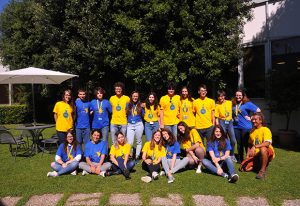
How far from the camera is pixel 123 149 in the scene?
21.4 ft

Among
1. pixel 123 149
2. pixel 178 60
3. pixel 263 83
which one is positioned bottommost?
pixel 123 149

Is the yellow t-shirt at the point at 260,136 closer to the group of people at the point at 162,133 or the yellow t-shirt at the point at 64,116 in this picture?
the group of people at the point at 162,133

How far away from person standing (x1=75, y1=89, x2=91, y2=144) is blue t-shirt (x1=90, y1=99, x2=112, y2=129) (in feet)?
0.48

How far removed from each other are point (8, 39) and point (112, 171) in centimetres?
1435

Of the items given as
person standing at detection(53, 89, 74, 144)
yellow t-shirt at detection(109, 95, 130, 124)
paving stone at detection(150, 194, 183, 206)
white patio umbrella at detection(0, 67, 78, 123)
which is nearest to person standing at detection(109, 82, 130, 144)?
yellow t-shirt at detection(109, 95, 130, 124)

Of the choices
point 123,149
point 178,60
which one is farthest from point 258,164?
point 178,60

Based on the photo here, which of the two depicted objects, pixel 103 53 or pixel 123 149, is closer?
pixel 123 149

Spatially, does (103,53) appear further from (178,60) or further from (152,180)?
(152,180)

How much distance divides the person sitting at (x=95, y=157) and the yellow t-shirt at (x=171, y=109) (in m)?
1.54

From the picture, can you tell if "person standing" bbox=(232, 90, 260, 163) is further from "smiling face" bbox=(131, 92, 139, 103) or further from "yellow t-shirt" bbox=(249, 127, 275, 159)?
"smiling face" bbox=(131, 92, 139, 103)

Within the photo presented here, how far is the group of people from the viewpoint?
20.8 feet

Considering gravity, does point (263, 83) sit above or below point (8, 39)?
below

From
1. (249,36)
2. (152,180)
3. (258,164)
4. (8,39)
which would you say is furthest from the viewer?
(8,39)

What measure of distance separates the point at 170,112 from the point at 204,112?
762mm
